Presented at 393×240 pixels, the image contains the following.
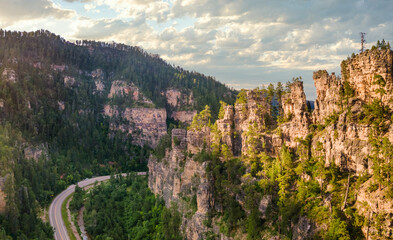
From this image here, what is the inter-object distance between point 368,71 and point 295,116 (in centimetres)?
1581

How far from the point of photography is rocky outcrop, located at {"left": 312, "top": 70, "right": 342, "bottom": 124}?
5694 centimetres

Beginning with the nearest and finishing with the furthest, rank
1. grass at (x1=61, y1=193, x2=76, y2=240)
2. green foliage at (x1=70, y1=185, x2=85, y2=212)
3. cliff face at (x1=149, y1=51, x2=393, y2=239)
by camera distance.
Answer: cliff face at (x1=149, y1=51, x2=393, y2=239) < grass at (x1=61, y1=193, x2=76, y2=240) < green foliage at (x1=70, y1=185, x2=85, y2=212)

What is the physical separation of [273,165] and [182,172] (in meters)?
30.6

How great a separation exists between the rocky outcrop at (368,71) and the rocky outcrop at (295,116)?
9740 mm

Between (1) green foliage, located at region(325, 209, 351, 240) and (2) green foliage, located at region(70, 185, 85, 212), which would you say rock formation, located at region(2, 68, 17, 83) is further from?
(1) green foliage, located at region(325, 209, 351, 240)

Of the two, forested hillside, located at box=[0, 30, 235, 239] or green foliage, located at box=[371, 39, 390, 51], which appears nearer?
green foliage, located at box=[371, 39, 390, 51]

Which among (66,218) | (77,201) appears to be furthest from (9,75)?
(66,218)

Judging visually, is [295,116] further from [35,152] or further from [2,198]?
[35,152]

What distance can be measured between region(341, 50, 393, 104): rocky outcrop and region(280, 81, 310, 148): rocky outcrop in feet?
32.0

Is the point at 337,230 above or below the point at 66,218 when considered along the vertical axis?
above

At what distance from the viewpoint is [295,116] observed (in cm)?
6400

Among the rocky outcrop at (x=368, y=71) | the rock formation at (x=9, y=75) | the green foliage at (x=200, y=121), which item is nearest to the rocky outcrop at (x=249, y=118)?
the green foliage at (x=200, y=121)

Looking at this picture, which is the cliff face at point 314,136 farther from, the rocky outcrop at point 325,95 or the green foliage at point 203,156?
the green foliage at point 203,156

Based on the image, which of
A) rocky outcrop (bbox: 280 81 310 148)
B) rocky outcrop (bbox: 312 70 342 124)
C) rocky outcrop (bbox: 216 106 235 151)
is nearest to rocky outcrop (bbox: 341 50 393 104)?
rocky outcrop (bbox: 312 70 342 124)
